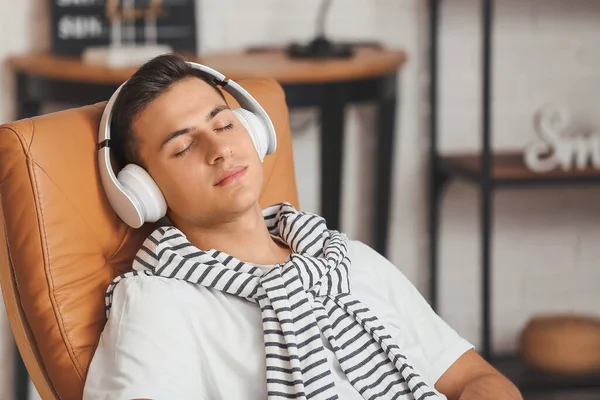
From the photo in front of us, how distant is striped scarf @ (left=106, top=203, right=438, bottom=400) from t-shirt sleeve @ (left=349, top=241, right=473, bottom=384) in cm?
6

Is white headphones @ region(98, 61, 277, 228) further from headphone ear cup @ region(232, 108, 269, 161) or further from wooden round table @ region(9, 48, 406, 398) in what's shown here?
wooden round table @ region(9, 48, 406, 398)

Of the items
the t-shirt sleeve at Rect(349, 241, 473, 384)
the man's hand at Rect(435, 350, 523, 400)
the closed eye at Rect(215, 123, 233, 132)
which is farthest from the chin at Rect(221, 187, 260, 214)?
the man's hand at Rect(435, 350, 523, 400)

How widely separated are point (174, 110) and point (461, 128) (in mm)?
1487

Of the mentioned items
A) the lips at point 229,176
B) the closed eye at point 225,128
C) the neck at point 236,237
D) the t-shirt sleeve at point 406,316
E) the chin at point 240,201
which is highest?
the closed eye at point 225,128

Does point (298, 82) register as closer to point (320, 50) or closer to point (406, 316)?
point (320, 50)

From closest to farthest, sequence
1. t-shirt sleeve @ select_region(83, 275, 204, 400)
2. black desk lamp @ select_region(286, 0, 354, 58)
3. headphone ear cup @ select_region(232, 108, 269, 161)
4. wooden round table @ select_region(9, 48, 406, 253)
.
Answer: t-shirt sleeve @ select_region(83, 275, 204, 400) → headphone ear cup @ select_region(232, 108, 269, 161) → wooden round table @ select_region(9, 48, 406, 253) → black desk lamp @ select_region(286, 0, 354, 58)

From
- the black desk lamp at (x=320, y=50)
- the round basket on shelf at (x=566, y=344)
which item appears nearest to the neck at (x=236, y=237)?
the black desk lamp at (x=320, y=50)

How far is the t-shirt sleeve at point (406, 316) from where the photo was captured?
1.46 meters

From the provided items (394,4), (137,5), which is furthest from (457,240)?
(137,5)

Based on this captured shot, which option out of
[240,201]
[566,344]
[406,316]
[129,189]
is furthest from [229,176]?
[566,344]

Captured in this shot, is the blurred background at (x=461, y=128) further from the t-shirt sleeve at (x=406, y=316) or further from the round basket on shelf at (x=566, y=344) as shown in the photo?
the t-shirt sleeve at (x=406, y=316)

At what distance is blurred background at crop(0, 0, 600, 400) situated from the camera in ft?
8.45

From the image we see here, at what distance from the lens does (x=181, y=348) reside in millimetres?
1244

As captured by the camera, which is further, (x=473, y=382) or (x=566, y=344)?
(x=566, y=344)
